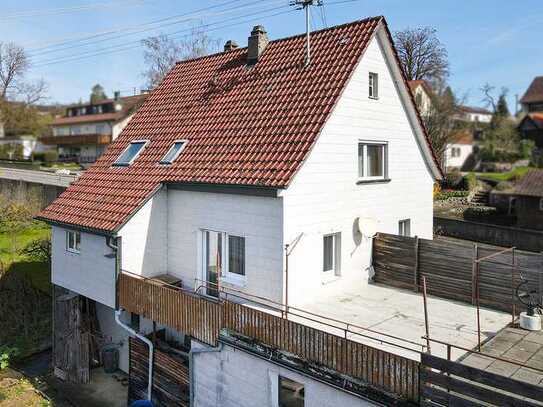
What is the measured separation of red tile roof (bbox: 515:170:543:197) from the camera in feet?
104

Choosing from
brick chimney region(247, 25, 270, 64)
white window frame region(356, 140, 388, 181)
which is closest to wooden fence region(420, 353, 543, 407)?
white window frame region(356, 140, 388, 181)

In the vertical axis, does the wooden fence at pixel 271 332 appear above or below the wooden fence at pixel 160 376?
above

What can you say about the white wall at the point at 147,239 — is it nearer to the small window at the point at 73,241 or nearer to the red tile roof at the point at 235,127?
the red tile roof at the point at 235,127

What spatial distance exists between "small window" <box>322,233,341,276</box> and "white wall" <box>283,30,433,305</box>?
0.19 meters

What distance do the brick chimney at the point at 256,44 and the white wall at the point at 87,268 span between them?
8.12 meters

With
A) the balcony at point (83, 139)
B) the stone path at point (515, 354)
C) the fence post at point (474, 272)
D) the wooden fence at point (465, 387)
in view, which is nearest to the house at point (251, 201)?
the wooden fence at point (465, 387)

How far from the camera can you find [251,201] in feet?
41.3

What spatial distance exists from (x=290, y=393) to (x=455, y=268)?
6.19 metres

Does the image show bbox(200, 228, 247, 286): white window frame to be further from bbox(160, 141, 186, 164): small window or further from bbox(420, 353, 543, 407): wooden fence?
bbox(420, 353, 543, 407): wooden fence

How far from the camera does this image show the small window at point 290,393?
10.5 metres

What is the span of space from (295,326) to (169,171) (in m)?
6.88

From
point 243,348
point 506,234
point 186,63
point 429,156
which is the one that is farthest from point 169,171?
point 506,234

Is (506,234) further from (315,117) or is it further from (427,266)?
(315,117)

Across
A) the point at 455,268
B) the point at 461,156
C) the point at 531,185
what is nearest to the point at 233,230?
the point at 455,268
